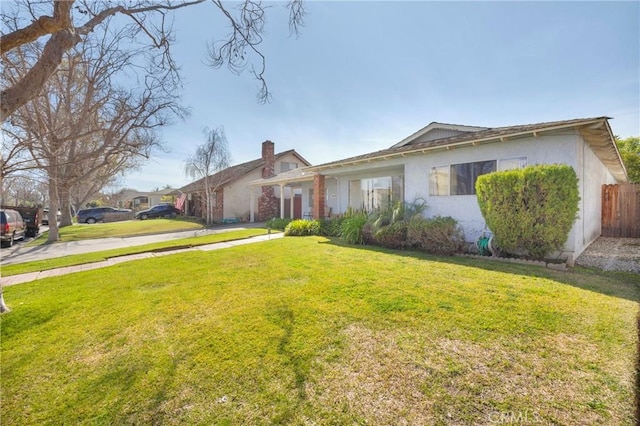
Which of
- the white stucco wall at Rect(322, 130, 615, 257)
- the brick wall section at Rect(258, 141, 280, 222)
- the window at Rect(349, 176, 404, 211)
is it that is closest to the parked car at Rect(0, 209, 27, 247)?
the brick wall section at Rect(258, 141, 280, 222)

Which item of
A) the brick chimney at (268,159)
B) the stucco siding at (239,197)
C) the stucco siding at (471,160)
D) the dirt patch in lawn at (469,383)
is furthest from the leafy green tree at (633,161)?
the stucco siding at (239,197)

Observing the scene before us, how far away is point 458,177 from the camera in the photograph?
9695 millimetres

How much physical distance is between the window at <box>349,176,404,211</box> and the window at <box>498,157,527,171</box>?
4739 millimetres

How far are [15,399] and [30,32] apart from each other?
14.2ft

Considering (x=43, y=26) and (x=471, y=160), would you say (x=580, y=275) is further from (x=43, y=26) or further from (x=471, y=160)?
(x=43, y=26)

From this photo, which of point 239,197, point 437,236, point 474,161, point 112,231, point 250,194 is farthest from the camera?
point 239,197

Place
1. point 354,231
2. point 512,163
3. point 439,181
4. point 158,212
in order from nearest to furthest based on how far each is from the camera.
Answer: point 512,163
point 439,181
point 354,231
point 158,212

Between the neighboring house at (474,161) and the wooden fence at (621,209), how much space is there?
1026 millimetres

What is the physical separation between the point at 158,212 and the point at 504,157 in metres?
34.9

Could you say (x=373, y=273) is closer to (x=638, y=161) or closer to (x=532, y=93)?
(x=532, y=93)

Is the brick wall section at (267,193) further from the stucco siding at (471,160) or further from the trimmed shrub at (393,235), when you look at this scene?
the trimmed shrub at (393,235)

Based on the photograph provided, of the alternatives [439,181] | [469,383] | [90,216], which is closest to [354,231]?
[439,181]

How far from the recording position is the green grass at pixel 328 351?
230 cm

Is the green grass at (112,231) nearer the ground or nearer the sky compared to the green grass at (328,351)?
nearer the sky
